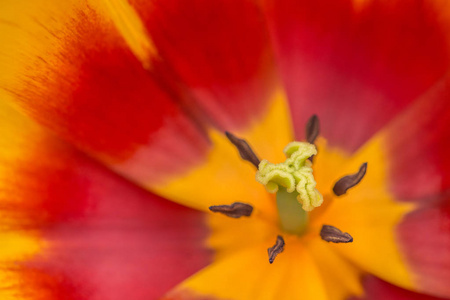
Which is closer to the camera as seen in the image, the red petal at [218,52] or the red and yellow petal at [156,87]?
the red and yellow petal at [156,87]

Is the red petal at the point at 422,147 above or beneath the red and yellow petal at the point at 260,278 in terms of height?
above

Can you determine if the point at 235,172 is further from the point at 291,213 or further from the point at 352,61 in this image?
the point at 352,61

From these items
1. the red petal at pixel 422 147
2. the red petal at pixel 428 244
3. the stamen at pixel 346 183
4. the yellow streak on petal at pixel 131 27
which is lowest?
the red petal at pixel 428 244

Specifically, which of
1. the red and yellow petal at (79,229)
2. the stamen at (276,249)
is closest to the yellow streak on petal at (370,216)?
the stamen at (276,249)

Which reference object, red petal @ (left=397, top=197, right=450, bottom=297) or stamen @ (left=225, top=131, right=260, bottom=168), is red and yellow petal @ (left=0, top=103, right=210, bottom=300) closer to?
stamen @ (left=225, top=131, right=260, bottom=168)

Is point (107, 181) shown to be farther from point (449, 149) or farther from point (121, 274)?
point (449, 149)

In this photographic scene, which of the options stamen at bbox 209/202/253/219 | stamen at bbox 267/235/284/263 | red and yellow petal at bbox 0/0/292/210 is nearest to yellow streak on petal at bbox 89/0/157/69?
red and yellow petal at bbox 0/0/292/210

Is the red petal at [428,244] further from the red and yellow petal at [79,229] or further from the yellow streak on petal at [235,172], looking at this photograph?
the red and yellow petal at [79,229]

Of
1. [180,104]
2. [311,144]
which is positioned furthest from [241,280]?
[180,104]
